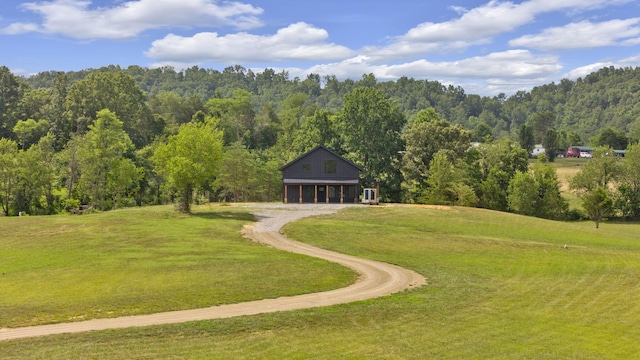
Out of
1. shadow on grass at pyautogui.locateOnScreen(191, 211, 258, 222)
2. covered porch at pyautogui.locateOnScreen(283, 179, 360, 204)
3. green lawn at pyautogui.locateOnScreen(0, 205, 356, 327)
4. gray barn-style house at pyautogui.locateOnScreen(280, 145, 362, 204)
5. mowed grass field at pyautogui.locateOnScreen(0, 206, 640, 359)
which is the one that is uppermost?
gray barn-style house at pyautogui.locateOnScreen(280, 145, 362, 204)

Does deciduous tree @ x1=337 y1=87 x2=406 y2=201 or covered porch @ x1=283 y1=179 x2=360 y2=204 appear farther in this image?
deciduous tree @ x1=337 y1=87 x2=406 y2=201

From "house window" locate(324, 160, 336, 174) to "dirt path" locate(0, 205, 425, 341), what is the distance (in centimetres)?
2393

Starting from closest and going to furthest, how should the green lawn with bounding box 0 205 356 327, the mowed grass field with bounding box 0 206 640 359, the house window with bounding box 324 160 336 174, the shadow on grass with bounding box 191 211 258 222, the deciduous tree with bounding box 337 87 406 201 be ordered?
the mowed grass field with bounding box 0 206 640 359 < the green lawn with bounding box 0 205 356 327 < the shadow on grass with bounding box 191 211 258 222 < the house window with bounding box 324 160 336 174 < the deciduous tree with bounding box 337 87 406 201

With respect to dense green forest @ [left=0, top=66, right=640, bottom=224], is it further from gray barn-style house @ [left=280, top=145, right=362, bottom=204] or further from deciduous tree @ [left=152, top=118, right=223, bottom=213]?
gray barn-style house @ [left=280, top=145, right=362, bottom=204]

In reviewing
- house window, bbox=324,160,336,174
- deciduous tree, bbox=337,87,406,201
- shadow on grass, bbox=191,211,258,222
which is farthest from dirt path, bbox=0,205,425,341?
deciduous tree, bbox=337,87,406,201

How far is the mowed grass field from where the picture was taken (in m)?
15.7

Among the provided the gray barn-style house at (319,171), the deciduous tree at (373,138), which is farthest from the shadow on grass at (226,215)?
the deciduous tree at (373,138)

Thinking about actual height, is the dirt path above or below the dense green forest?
below

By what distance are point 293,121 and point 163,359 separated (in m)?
107

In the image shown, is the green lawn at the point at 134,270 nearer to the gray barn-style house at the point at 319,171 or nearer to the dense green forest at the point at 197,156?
the dense green forest at the point at 197,156

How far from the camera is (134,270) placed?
26.2 m

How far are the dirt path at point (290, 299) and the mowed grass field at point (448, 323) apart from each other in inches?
29.8

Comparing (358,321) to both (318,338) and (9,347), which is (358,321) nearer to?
(318,338)

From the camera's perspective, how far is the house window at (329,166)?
200 ft
